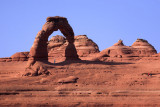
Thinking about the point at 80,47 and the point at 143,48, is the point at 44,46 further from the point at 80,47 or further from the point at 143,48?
the point at 143,48

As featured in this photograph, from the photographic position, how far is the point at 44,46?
21656 millimetres

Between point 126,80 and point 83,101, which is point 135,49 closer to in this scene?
point 126,80

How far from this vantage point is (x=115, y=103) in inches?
508

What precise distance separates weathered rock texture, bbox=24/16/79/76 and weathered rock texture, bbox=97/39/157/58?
14.8 metres

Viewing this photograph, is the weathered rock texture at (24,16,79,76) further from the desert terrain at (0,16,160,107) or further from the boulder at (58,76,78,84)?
the boulder at (58,76,78,84)

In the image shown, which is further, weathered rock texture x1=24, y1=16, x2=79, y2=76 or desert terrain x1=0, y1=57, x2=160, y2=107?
weathered rock texture x1=24, y1=16, x2=79, y2=76

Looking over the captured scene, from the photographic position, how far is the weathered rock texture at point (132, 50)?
3919cm

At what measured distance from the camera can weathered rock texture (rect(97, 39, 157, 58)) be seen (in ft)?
129

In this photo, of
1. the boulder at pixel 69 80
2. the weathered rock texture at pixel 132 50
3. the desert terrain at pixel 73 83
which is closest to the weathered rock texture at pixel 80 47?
the weathered rock texture at pixel 132 50

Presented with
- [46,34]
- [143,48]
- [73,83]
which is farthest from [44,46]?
[143,48]

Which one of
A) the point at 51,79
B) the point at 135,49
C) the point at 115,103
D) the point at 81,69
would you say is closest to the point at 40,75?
the point at 51,79

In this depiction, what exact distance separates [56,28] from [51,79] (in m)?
6.37

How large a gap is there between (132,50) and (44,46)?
24.2 metres

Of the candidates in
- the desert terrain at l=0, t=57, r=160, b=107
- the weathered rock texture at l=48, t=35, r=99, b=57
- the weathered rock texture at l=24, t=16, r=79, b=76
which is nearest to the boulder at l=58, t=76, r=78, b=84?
the desert terrain at l=0, t=57, r=160, b=107
